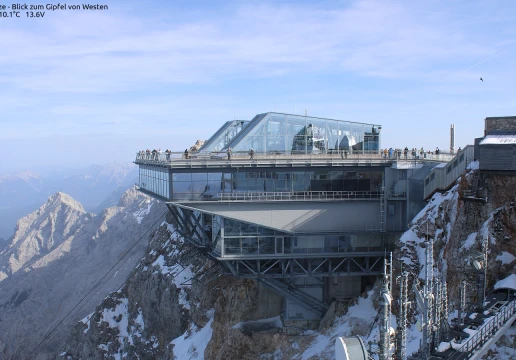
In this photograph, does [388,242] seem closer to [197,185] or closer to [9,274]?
[197,185]

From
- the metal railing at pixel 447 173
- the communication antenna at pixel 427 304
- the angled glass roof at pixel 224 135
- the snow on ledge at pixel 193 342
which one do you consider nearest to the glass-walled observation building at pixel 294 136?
the angled glass roof at pixel 224 135

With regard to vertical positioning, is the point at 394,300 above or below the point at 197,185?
below

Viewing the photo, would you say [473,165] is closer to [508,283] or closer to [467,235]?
[467,235]

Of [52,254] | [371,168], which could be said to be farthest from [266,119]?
[52,254]

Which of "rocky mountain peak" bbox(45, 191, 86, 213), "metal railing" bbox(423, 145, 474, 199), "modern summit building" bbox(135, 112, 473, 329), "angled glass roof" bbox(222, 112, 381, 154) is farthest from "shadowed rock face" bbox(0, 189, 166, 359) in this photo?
"metal railing" bbox(423, 145, 474, 199)

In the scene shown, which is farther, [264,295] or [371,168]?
[264,295]

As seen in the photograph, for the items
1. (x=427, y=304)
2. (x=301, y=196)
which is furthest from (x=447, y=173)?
(x=427, y=304)

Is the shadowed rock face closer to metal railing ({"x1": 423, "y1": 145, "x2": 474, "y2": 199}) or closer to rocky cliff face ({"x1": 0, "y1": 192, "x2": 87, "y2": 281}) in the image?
rocky cliff face ({"x1": 0, "y1": 192, "x2": 87, "y2": 281})
